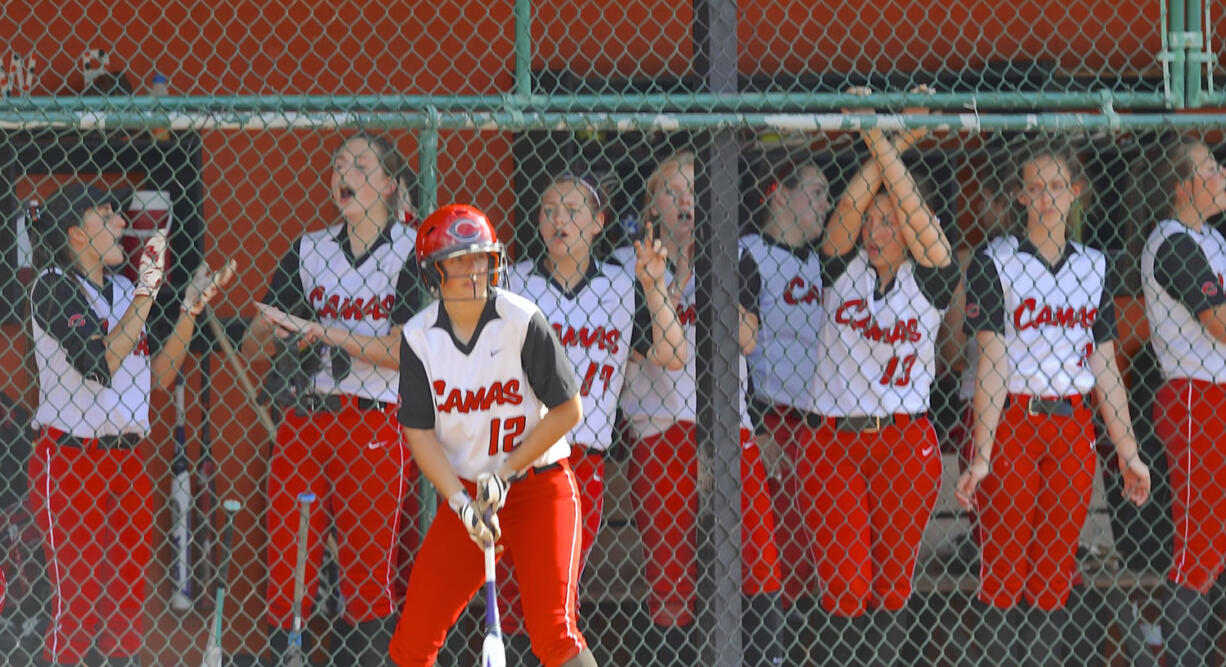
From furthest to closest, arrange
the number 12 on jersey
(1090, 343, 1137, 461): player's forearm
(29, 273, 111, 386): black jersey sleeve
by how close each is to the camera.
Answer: (1090, 343, 1137, 461): player's forearm → (29, 273, 111, 386): black jersey sleeve → the number 12 on jersey

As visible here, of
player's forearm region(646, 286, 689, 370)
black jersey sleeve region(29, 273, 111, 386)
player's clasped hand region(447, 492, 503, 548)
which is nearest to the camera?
player's clasped hand region(447, 492, 503, 548)

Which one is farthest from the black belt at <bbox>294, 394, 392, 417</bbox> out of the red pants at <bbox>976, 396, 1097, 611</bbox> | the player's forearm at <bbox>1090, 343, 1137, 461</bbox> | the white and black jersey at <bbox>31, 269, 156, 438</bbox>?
the player's forearm at <bbox>1090, 343, 1137, 461</bbox>

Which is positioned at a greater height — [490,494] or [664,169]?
[664,169]

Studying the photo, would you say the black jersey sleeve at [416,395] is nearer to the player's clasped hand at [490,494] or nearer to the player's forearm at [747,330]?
the player's clasped hand at [490,494]

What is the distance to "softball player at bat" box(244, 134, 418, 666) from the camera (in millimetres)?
4105

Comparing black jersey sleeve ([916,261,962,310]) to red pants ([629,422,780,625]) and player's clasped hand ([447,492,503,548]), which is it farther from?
player's clasped hand ([447,492,503,548])

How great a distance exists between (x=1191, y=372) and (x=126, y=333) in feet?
10.7

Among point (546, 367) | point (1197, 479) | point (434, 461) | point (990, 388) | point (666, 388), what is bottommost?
point (1197, 479)

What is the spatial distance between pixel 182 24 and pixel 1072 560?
12.2 ft

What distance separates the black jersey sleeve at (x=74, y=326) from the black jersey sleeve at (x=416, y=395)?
1.18 metres

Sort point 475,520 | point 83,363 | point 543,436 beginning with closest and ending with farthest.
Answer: point 475,520 → point 543,436 → point 83,363

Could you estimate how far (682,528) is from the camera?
14.0ft

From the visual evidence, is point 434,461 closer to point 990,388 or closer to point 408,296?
point 408,296

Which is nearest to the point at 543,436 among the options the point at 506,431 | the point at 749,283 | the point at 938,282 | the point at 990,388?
the point at 506,431
